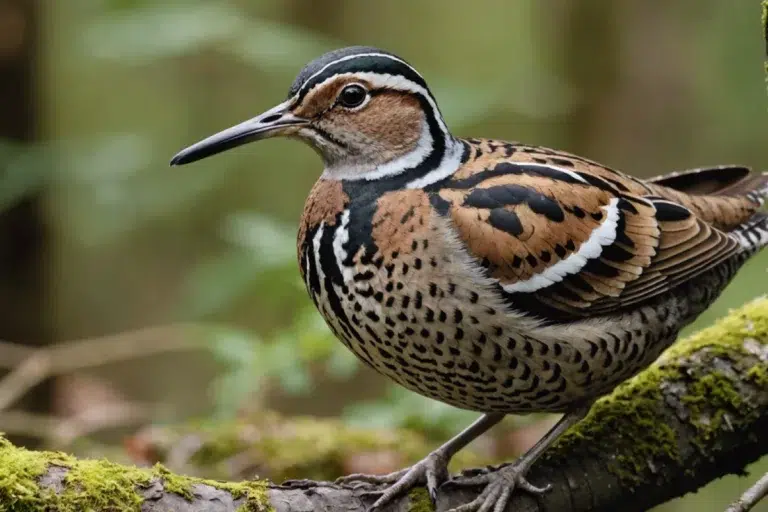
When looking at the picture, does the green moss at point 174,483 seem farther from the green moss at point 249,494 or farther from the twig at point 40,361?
the twig at point 40,361

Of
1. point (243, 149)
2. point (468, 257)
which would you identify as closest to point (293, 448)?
point (468, 257)

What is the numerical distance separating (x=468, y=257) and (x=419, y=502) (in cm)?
96

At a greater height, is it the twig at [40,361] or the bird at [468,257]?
the twig at [40,361]

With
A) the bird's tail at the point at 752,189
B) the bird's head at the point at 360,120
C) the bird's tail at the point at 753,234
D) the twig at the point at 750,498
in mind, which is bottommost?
the twig at the point at 750,498

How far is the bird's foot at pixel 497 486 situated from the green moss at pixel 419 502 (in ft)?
0.29

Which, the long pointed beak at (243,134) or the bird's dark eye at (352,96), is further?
the bird's dark eye at (352,96)

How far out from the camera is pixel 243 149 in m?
8.43

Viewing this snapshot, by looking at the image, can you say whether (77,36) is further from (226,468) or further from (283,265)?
(226,468)

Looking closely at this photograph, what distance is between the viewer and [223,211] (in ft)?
34.7

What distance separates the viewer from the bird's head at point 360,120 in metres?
3.47

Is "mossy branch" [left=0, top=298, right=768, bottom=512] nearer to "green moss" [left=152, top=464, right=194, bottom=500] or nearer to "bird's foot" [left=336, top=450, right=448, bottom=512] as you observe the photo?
"bird's foot" [left=336, top=450, right=448, bottom=512]

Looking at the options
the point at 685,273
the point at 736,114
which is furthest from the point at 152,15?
the point at 736,114

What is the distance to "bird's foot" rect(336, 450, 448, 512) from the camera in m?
3.40

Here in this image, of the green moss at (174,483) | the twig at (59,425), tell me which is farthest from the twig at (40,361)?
the green moss at (174,483)
